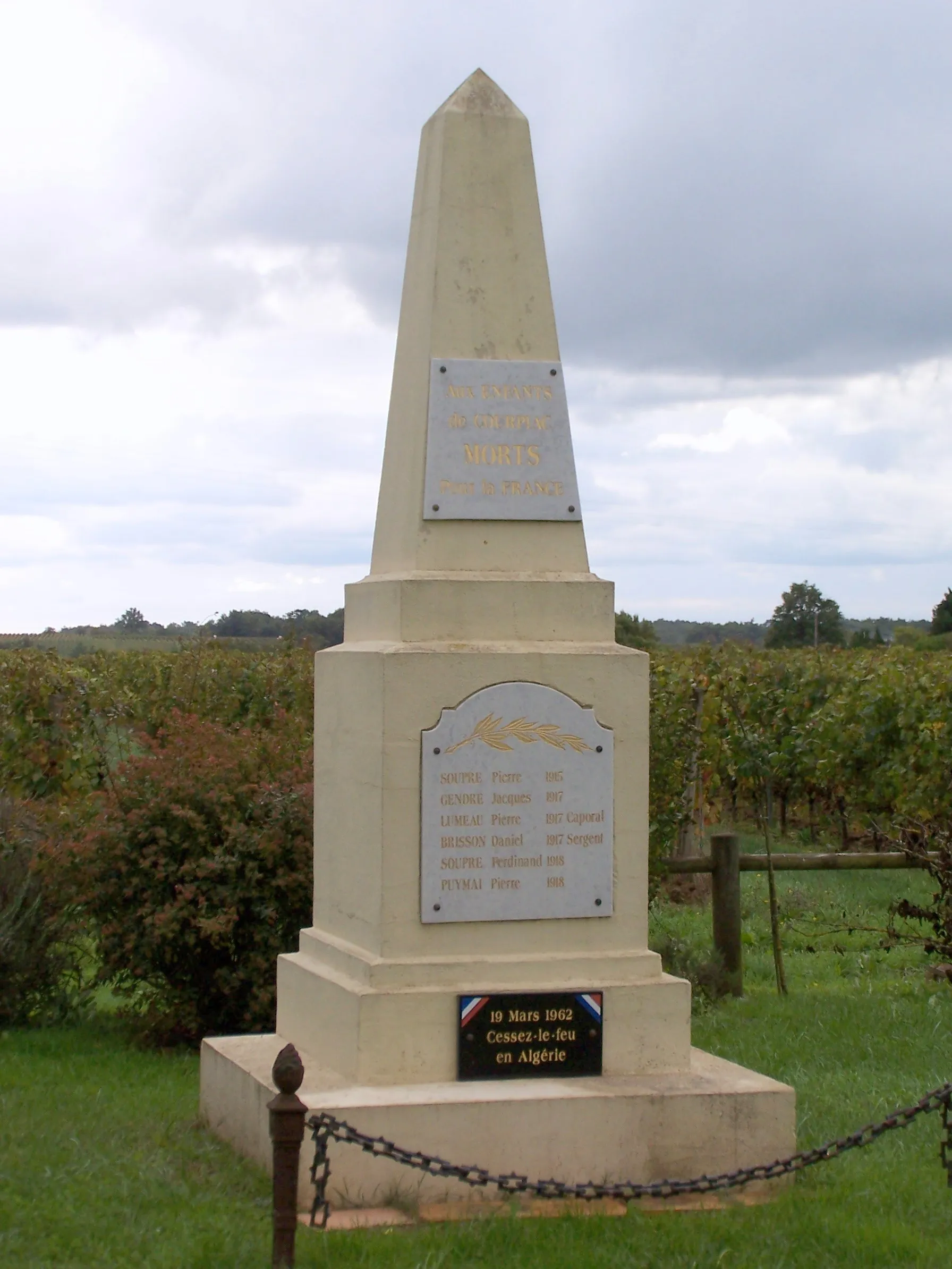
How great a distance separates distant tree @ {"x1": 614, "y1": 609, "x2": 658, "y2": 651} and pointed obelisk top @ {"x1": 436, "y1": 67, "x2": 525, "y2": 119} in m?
12.1

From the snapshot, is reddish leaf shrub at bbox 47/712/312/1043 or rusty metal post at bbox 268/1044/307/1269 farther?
reddish leaf shrub at bbox 47/712/312/1043

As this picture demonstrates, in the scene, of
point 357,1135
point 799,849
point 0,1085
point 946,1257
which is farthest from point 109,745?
point 946,1257

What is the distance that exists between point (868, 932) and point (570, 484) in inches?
275

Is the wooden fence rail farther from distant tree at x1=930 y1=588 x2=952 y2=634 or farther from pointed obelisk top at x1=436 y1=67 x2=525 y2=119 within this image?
distant tree at x1=930 y1=588 x2=952 y2=634

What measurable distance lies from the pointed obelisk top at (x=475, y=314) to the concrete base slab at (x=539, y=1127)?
74.9 inches

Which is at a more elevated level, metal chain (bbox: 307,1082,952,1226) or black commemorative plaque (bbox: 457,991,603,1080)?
black commemorative plaque (bbox: 457,991,603,1080)

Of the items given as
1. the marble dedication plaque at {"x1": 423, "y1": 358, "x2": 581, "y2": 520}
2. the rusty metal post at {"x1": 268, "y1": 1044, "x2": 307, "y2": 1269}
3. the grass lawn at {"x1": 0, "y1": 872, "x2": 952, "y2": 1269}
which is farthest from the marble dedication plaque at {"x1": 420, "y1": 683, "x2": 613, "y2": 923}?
the rusty metal post at {"x1": 268, "y1": 1044, "x2": 307, "y2": 1269}

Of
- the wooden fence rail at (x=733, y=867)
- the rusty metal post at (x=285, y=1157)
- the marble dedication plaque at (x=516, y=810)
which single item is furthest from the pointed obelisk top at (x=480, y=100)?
the wooden fence rail at (x=733, y=867)

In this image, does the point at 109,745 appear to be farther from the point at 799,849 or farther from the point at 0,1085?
the point at 799,849

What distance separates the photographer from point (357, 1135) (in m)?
4.49

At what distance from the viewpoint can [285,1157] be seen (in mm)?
4180

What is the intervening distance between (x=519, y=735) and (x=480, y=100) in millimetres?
2519

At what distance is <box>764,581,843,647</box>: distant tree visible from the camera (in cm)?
4369

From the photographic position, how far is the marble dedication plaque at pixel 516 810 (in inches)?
211
